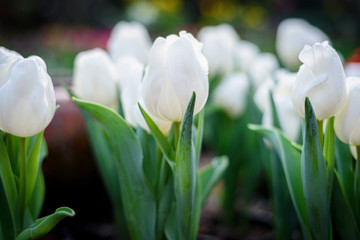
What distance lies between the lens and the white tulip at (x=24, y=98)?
2.01ft

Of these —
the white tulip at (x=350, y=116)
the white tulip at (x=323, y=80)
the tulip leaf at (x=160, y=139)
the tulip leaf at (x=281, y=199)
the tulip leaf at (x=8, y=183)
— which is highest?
the white tulip at (x=323, y=80)

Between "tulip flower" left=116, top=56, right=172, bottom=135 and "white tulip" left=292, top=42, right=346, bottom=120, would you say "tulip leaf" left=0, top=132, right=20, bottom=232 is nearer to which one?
"tulip flower" left=116, top=56, right=172, bottom=135

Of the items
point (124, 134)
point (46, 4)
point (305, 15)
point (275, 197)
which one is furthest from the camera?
point (46, 4)

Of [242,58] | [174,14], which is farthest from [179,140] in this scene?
[174,14]

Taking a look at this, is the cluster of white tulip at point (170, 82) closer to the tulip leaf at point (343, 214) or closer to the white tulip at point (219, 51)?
the tulip leaf at point (343, 214)

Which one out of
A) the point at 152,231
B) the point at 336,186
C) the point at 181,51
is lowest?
the point at 152,231

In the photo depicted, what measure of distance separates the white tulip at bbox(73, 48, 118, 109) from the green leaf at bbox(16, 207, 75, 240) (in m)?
0.31

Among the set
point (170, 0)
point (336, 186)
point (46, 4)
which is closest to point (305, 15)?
point (170, 0)

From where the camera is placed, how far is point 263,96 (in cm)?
99

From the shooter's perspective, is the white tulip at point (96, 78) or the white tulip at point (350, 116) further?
the white tulip at point (96, 78)

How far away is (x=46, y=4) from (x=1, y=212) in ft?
23.2

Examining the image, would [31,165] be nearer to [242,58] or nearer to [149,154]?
[149,154]

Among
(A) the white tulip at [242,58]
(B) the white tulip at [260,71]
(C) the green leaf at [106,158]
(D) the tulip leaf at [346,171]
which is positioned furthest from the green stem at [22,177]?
(A) the white tulip at [242,58]

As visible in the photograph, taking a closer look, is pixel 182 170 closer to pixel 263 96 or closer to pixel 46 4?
pixel 263 96
